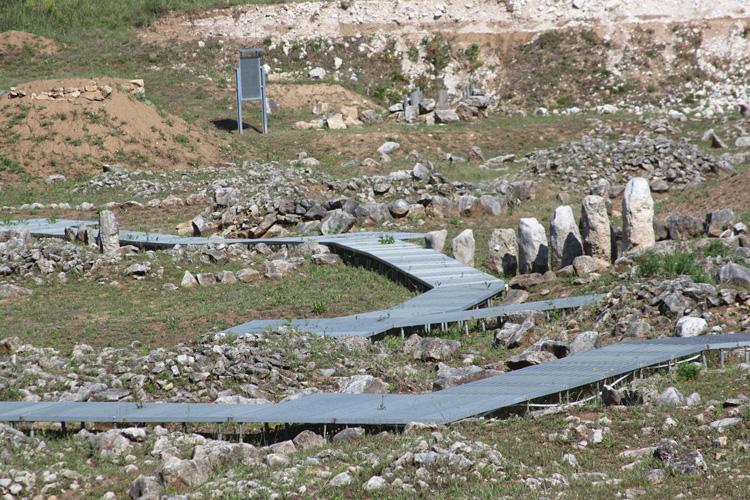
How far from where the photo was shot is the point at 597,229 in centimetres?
1316

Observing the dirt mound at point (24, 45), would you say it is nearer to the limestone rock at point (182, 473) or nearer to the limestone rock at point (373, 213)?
the limestone rock at point (373, 213)

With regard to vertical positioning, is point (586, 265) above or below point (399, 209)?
above

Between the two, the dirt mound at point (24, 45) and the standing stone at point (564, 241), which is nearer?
the standing stone at point (564, 241)

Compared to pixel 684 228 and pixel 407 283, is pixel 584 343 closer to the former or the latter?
pixel 407 283

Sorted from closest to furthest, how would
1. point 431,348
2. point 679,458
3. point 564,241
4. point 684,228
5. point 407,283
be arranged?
point 679,458
point 431,348
point 564,241
point 407,283
point 684,228

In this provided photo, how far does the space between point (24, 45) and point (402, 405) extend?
36.5 metres

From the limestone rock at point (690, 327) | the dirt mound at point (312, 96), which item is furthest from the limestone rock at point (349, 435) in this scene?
the dirt mound at point (312, 96)

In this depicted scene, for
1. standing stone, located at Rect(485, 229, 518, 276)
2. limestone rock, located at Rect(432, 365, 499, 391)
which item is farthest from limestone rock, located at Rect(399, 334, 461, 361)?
standing stone, located at Rect(485, 229, 518, 276)

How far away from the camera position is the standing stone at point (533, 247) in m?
13.4

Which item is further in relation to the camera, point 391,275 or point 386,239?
point 386,239

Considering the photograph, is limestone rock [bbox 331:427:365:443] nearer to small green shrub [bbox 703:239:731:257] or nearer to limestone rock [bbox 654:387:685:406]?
limestone rock [bbox 654:387:685:406]

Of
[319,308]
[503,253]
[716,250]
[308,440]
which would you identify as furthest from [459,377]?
[503,253]

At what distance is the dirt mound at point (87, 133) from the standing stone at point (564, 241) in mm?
15108

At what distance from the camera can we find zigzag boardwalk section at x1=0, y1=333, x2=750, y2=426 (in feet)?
22.0
